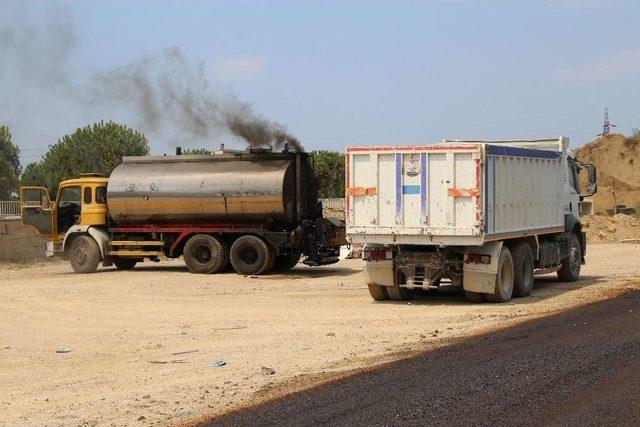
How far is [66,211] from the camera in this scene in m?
29.9

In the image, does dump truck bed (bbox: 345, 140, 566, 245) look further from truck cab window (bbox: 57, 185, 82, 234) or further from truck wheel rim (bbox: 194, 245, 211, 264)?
truck cab window (bbox: 57, 185, 82, 234)

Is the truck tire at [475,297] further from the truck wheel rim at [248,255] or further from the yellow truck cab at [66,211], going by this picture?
the yellow truck cab at [66,211]

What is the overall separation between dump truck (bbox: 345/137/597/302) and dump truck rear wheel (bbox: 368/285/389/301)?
2cm

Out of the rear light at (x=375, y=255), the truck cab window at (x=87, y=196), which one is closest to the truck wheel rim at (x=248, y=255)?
the truck cab window at (x=87, y=196)

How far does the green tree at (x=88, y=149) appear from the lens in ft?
261

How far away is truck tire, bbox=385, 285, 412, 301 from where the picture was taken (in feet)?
66.2

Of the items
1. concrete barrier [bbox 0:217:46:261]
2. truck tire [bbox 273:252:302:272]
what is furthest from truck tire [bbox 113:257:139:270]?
concrete barrier [bbox 0:217:46:261]

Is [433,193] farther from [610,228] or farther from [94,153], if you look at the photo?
[94,153]

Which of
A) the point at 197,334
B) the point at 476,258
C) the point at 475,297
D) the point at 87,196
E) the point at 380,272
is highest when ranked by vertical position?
the point at 87,196

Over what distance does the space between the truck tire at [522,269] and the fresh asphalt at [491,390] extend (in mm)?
6460

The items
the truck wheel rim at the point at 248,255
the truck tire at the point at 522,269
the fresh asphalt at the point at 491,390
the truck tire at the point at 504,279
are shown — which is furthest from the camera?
the truck wheel rim at the point at 248,255

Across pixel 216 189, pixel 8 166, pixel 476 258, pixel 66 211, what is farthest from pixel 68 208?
pixel 8 166

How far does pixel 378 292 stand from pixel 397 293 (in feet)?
1.35

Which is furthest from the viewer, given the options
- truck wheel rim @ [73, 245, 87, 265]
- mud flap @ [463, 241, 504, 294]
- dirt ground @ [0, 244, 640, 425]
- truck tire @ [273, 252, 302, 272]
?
truck wheel rim @ [73, 245, 87, 265]
